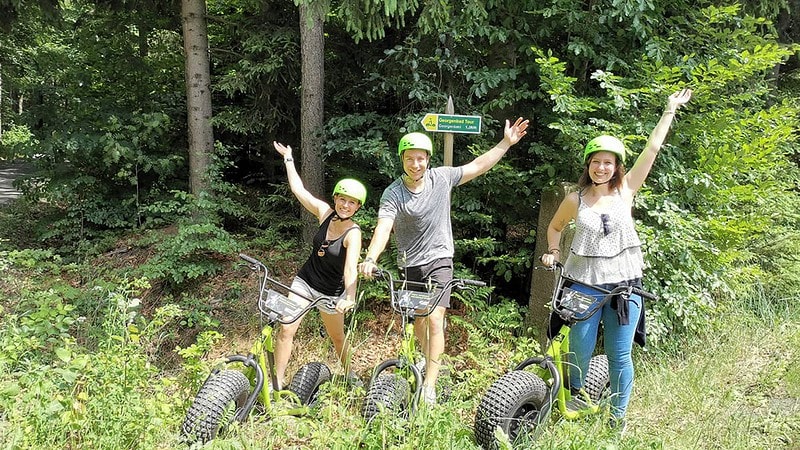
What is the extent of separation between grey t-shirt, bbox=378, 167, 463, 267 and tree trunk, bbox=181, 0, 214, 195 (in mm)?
4326

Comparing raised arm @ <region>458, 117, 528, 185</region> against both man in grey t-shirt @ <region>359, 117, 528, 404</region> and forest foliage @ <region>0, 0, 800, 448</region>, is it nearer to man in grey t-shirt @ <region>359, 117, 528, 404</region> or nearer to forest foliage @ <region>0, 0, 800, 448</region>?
man in grey t-shirt @ <region>359, 117, 528, 404</region>

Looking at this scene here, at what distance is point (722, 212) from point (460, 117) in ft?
8.58

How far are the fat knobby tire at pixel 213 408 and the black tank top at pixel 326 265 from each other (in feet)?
3.23

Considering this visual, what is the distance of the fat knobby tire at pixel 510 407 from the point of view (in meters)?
3.09

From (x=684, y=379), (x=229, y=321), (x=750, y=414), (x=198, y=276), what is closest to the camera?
(x=750, y=414)

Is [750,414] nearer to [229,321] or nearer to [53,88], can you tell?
[229,321]

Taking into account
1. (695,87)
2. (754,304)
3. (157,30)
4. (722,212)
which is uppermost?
(157,30)

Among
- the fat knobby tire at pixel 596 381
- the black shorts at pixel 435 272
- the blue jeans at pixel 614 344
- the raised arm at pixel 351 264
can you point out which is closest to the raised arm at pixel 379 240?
the raised arm at pixel 351 264

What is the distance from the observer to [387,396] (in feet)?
10.4

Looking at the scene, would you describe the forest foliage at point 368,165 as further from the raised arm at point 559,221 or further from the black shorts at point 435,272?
the raised arm at point 559,221

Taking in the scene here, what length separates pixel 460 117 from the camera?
4.40 meters

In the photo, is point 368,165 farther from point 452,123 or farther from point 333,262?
point 333,262

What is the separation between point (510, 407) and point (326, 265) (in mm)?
1644

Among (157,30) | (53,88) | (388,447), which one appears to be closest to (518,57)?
(388,447)
